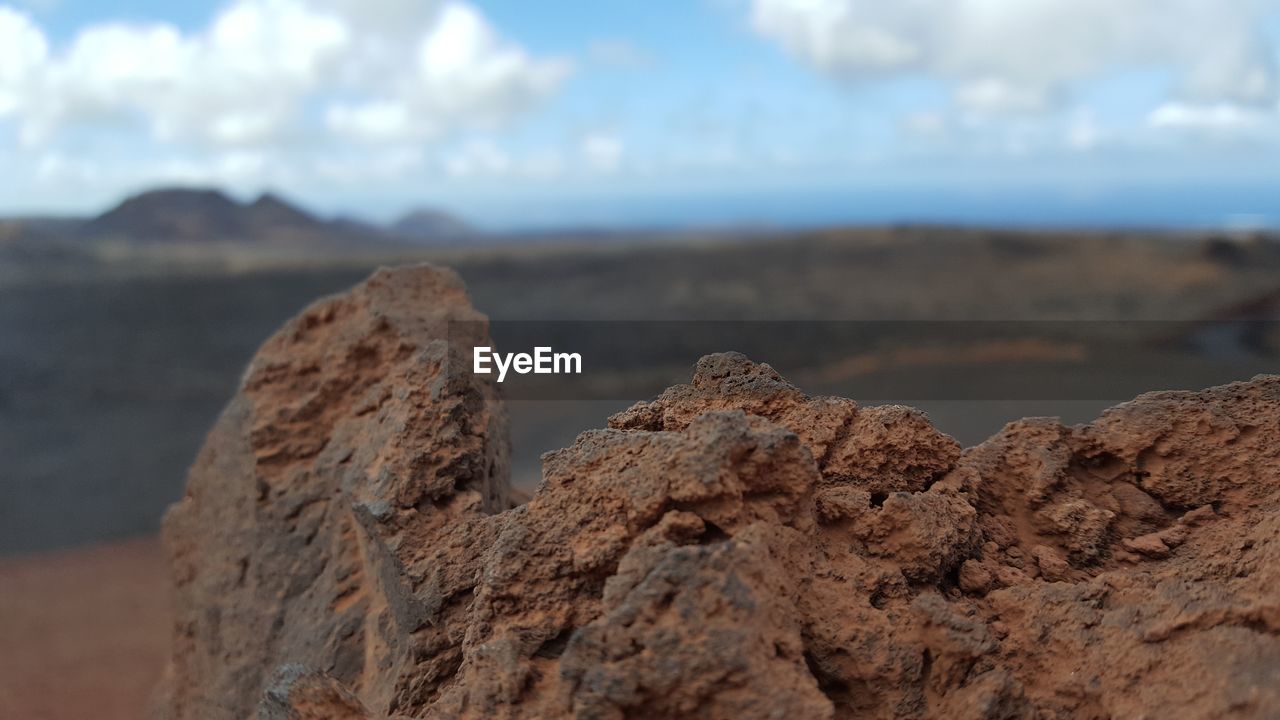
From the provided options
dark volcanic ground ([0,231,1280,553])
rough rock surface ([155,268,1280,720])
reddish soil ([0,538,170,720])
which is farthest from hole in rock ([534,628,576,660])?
reddish soil ([0,538,170,720])

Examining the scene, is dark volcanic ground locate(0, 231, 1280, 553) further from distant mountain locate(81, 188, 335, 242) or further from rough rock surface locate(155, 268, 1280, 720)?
rough rock surface locate(155, 268, 1280, 720)

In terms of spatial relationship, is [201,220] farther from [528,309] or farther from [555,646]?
[555,646]

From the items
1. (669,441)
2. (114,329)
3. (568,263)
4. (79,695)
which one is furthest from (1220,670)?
(568,263)

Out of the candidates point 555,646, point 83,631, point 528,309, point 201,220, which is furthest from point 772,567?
point 201,220

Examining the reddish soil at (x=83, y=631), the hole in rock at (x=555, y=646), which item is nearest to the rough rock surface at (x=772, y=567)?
the hole in rock at (x=555, y=646)

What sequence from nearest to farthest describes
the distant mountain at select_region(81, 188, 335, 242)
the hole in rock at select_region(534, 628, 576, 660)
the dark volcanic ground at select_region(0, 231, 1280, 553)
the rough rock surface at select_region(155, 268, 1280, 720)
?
the rough rock surface at select_region(155, 268, 1280, 720) < the hole in rock at select_region(534, 628, 576, 660) < the dark volcanic ground at select_region(0, 231, 1280, 553) < the distant mountain at select_region(81, 188, 335, 242)
